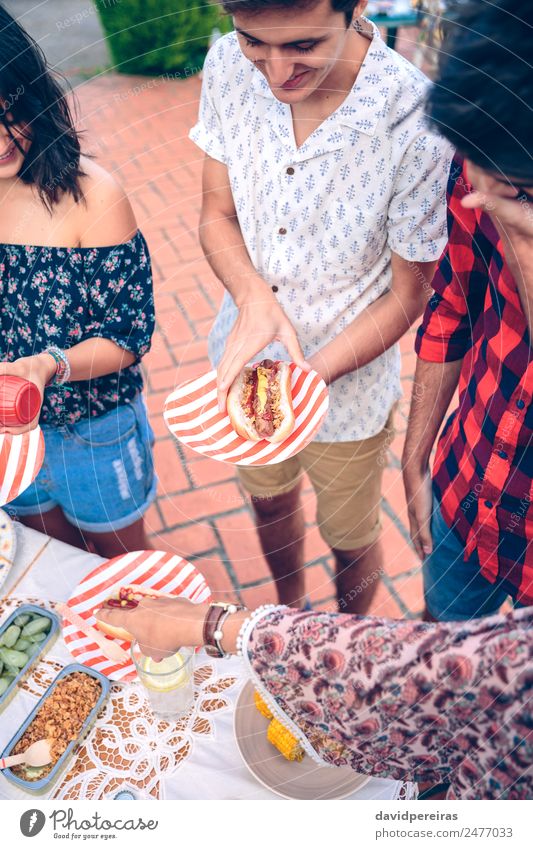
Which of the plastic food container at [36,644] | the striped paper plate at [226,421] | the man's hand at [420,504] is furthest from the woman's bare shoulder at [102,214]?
the man's hand at [420,504]

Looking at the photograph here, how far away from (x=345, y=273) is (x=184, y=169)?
376 cm

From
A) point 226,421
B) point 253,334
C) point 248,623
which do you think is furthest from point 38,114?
point 248,623

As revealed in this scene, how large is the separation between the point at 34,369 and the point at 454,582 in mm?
1241

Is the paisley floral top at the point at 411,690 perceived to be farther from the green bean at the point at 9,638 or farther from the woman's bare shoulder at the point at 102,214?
the woman's bare shoulder at the point at 102,214

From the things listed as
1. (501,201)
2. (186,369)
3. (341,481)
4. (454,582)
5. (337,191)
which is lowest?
(186,369)

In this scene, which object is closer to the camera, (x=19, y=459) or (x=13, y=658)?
(x=13, y=658)

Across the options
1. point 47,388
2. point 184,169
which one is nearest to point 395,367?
point 47,388

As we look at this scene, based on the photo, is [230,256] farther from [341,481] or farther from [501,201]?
[501,201]

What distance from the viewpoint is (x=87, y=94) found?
5.55 m

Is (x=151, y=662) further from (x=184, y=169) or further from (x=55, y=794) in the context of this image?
(x=184, y=169)

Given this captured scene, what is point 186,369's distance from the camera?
10.9ft

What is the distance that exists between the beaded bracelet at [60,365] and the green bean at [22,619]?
0.57 meters

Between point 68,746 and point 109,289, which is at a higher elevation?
point 109,289

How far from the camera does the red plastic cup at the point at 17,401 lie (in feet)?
4.19
